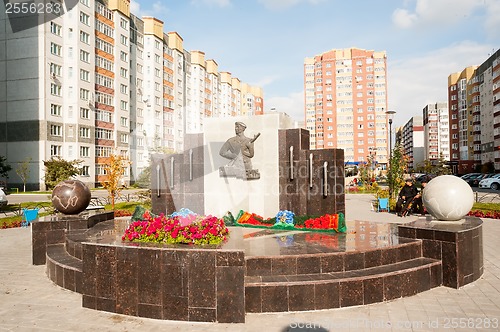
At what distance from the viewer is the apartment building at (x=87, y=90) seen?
152ft

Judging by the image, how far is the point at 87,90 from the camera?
5084 centimetres

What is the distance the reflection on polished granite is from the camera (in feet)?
26.3

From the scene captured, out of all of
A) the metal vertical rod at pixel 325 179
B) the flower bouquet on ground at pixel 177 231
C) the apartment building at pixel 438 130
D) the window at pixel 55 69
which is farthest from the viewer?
the apartment building at pixel 438 130

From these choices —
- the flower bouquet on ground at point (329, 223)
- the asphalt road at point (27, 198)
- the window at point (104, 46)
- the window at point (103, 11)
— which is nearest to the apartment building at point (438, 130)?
the window at point (104, 46)

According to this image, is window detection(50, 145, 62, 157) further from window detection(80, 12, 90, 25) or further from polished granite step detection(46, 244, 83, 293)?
polished granite step detection(46, 244, 83, 293)

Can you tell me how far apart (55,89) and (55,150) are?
25.6 ft

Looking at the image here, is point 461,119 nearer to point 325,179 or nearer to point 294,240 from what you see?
point 325,179

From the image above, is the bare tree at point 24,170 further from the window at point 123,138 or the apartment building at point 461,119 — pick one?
the apartment building at point 461,119

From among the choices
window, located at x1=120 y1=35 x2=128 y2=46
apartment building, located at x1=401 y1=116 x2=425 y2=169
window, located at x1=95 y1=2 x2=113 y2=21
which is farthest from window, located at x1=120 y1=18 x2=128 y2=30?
apartment building, located at x1=401 y1=116 x2=425 y2=169

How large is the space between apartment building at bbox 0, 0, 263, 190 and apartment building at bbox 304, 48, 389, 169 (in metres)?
48.7

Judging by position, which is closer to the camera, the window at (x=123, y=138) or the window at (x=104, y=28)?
the window at (x=104, y=28)

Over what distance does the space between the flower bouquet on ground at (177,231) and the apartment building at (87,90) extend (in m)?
32.0

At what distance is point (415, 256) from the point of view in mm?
8664

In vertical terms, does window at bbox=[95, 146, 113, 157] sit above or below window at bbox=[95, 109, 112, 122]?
below
